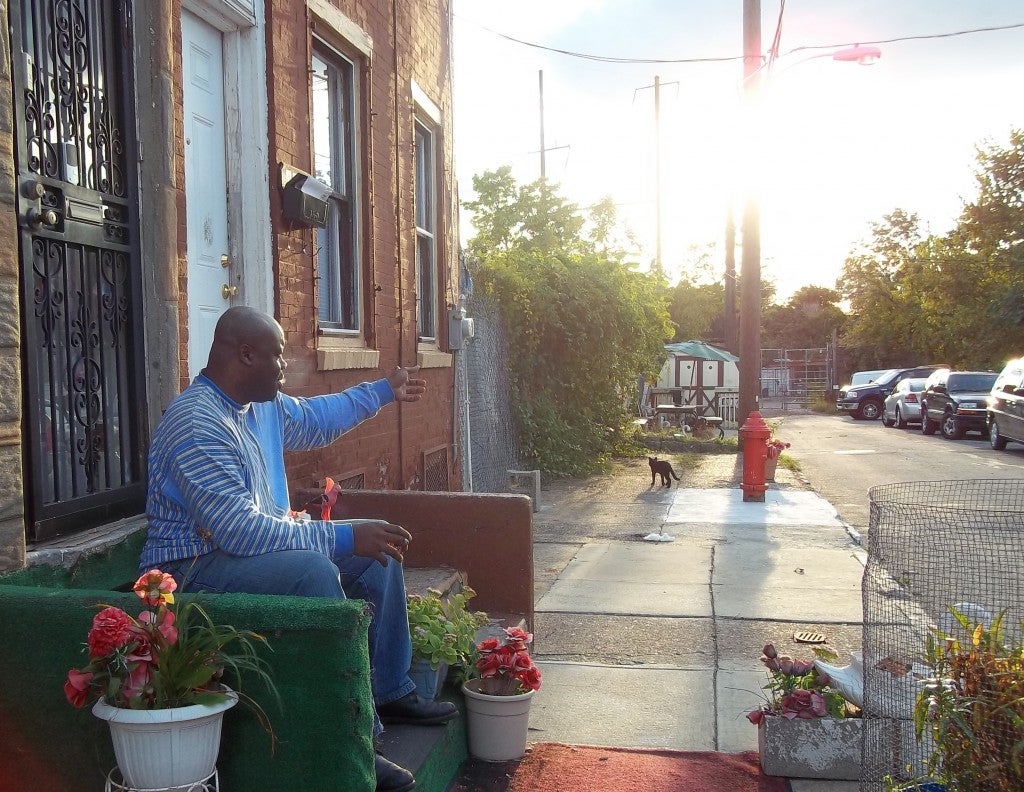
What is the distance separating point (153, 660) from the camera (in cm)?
229

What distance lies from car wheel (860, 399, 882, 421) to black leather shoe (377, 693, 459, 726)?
2973 cm

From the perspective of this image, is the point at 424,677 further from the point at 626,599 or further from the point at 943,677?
the point at 626,599

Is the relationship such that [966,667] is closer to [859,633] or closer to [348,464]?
[859,633]

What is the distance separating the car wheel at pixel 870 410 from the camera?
3064 centimetres

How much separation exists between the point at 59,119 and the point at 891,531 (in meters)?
3.32

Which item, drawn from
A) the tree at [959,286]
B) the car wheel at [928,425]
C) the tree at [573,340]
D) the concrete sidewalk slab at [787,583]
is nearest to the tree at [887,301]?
the tree at [959,286]

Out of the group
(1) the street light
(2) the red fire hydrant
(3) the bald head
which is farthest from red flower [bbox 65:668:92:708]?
(1) the street light

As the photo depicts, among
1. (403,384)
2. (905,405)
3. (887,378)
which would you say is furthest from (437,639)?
(887,378)

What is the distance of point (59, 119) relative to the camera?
3.49 m

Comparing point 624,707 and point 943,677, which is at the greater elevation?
point 943,677

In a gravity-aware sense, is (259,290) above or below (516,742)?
above

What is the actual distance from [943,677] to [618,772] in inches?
55.9

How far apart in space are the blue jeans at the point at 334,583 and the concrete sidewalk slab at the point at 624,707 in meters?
1.03

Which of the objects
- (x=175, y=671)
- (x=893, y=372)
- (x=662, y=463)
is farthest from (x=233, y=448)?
(x=893, y=372)
